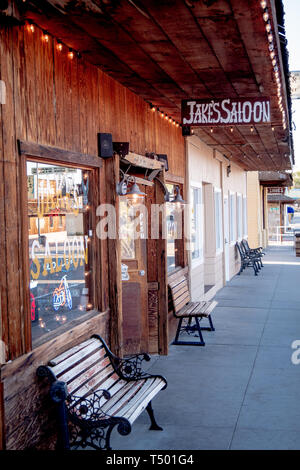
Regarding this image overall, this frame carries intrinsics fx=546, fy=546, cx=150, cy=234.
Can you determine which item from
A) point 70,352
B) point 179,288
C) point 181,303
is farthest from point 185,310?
point 70,352

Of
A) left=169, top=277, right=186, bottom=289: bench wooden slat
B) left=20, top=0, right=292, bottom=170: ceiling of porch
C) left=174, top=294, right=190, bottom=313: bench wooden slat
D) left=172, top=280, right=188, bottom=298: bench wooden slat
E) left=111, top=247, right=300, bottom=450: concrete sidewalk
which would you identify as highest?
left=20, top=0, right=292, bottom=170: ceiling of porch

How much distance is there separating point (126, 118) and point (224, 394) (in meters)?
3.30

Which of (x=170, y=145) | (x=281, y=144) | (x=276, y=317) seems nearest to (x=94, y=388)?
(x=170, y=145)

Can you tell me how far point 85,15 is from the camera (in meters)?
4.00

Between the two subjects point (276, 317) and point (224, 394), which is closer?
point (224, 394)

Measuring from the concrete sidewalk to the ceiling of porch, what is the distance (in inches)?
131

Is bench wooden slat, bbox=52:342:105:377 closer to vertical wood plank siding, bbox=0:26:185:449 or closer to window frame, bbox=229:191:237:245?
vertical wood plank siding, bbox=0:26:185:449

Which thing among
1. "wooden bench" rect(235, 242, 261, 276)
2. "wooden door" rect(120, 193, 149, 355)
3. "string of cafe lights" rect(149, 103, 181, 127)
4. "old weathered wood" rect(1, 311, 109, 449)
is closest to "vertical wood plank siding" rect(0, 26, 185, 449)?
"old weathered wood" rect(1, 311, 109, 449)

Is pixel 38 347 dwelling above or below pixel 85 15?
below

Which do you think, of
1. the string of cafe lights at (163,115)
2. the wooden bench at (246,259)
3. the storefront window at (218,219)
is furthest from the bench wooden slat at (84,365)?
the wooden bench at (246,259)

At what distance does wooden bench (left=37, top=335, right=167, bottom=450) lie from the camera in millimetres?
3922

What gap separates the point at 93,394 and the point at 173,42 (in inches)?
121

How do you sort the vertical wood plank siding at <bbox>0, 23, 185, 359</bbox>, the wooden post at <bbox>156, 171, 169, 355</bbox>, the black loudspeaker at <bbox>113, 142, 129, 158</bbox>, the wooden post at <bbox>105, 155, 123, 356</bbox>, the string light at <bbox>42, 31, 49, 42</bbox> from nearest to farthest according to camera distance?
the vertical wood plank siding at <bbox>0, 23, 185, 359</bbox> < the string light at <bbox>42, 31, 49, 42</bbox> < the wooden post at <bbox>105, 155, 123, 356</bbox> < the black loudspeaker at <bbox>113, 142, 129, 158</bbox> < the wooden post at <bbox>156, 171, 169, 355</bbox>

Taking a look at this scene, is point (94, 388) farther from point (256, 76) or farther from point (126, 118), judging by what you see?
point (256, 76)
